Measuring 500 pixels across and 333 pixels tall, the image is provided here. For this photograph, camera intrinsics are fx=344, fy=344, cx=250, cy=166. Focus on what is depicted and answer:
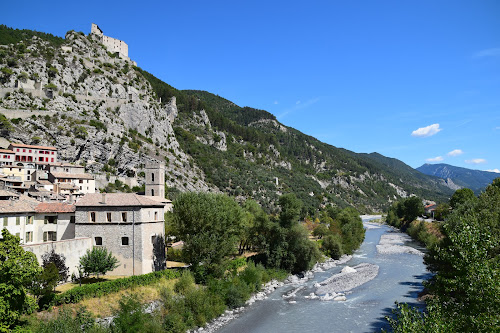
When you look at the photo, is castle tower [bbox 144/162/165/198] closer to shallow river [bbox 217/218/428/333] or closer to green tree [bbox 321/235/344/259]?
shallow river [bbox 217/218/428/333]

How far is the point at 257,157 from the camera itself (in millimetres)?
150250

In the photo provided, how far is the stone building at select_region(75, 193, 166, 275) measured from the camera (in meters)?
30.3

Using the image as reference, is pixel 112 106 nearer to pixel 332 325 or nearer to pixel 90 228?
pixel 90 228

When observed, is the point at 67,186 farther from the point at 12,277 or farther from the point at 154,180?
the point at 12,277

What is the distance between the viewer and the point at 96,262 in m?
27.1

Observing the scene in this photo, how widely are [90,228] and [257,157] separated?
397ft

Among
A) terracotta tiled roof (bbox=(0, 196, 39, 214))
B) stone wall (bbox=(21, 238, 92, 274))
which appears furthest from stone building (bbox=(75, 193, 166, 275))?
terracotta tiled roof (bbox=(0, 196, 39, 214))

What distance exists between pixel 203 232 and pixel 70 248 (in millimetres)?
11609

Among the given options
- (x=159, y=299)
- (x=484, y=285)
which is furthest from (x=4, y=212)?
(x=484, y=285)

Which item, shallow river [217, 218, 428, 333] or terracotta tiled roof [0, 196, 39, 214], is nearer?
shallow river [217, 218, 428, 333]

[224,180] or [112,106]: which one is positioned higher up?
[112,106]

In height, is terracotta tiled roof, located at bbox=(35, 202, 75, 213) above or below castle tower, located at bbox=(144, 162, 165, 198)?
below

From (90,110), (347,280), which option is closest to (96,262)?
(347,280)

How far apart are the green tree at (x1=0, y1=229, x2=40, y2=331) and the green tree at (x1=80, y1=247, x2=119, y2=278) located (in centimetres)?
782
